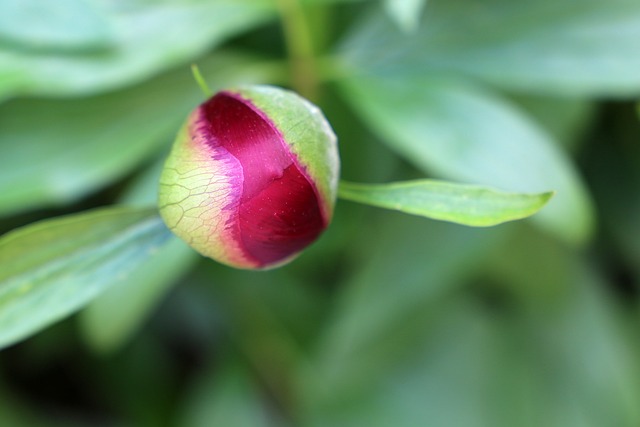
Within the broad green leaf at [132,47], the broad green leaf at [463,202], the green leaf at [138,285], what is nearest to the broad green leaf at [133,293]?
the green leaf at [138,285]

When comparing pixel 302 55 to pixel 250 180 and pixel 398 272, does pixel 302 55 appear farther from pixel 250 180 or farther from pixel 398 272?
pixel 250 180

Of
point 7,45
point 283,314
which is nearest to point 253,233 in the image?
point 7,45

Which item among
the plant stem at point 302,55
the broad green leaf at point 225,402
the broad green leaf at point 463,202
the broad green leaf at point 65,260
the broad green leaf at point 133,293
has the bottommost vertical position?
the broad green leaf at point 225,402

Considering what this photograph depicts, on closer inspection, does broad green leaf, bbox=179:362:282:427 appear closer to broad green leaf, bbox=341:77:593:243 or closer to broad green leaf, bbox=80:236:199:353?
broad green leaf, bbox=80:236:199:353

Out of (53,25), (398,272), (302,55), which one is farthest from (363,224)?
(53,25)

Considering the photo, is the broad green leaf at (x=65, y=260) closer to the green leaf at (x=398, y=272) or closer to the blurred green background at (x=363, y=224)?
the blurred green background at (x=363, y=224)

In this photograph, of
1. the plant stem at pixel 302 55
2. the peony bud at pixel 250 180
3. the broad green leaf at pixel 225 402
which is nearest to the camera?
the peony bud at pixel 250 180

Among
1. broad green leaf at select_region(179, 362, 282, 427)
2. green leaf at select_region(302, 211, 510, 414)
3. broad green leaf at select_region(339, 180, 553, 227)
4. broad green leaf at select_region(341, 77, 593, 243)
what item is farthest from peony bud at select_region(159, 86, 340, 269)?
broad green leaf at select_region(179, 362, 282, 427)
